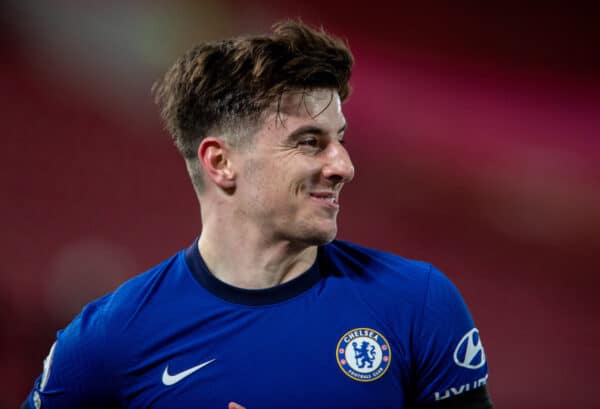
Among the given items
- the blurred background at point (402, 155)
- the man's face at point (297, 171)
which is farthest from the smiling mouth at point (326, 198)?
the blurred background at point (402, 155)

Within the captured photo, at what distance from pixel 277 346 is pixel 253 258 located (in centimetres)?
20

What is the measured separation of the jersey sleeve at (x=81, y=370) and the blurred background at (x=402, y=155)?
217 centimetres

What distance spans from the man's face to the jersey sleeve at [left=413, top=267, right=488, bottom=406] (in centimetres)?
29

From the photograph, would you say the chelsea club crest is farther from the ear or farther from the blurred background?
the blurred background

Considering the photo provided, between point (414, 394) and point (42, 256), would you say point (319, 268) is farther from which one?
point (42, 256)

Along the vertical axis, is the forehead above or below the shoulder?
above

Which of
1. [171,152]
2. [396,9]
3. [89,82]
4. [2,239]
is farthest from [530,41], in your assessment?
[2,239]

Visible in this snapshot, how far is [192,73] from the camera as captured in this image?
1.62 meters

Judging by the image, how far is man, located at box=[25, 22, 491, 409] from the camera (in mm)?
1472

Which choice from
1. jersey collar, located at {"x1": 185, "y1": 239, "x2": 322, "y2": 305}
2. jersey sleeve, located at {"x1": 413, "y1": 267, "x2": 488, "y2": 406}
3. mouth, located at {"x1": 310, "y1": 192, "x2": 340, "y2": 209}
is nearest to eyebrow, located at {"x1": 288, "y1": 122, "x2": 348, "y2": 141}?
mouth, located at {"x1": 310, "y1": 192, "x2": 340, "y2": 209}

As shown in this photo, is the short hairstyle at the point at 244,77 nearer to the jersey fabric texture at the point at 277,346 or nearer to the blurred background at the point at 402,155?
the jersey fabric texture at the point at 277,346

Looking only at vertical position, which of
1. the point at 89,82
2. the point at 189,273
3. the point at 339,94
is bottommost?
the point at 189,273

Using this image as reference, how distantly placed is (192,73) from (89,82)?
2.33 meters

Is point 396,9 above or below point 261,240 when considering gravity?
above
